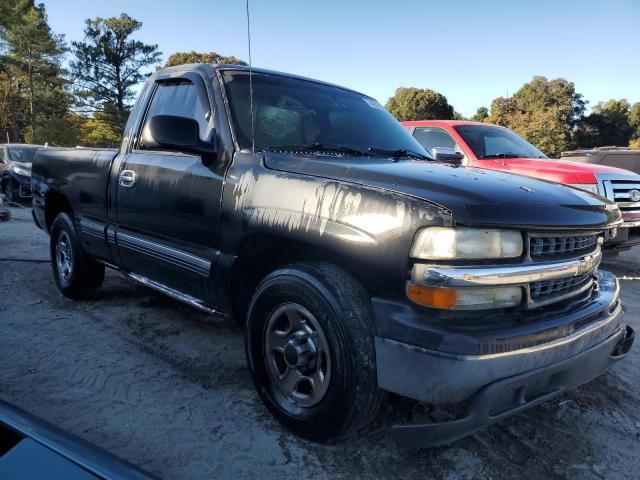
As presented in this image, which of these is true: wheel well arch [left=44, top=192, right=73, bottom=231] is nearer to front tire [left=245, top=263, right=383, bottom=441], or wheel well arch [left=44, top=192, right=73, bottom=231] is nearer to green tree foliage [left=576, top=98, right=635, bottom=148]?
front tire [left=245, top=263, right=383, bottom=441]

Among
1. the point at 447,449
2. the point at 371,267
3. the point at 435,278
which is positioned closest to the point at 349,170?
the point at 371,267

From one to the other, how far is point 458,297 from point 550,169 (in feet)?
16.1

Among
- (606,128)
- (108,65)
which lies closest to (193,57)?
(108,65)

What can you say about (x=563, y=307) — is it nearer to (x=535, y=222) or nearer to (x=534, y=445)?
(x=535, y=222)

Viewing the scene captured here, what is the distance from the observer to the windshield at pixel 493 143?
6.93m

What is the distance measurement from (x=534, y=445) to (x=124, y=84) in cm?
4163

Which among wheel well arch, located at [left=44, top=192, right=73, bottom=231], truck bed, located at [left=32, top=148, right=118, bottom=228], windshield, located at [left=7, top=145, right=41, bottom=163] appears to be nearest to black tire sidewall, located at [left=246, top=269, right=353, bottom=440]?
truck bed, located at [left=32, top=148, right=118, bottom=228]

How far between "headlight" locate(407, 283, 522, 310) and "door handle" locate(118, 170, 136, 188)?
2.32 m

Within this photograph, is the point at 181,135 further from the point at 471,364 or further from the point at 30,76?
the point at 30,76

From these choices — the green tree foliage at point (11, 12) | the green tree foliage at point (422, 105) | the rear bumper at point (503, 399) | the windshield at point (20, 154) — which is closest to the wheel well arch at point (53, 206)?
the rear bumper at point (503, 399)

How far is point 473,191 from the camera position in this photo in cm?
220

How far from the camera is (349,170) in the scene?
2.44m

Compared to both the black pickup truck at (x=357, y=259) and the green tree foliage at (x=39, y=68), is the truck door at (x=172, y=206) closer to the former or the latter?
the black pickup truck at (x=357, y=259)

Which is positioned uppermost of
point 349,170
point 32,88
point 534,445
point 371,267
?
point 32,88
